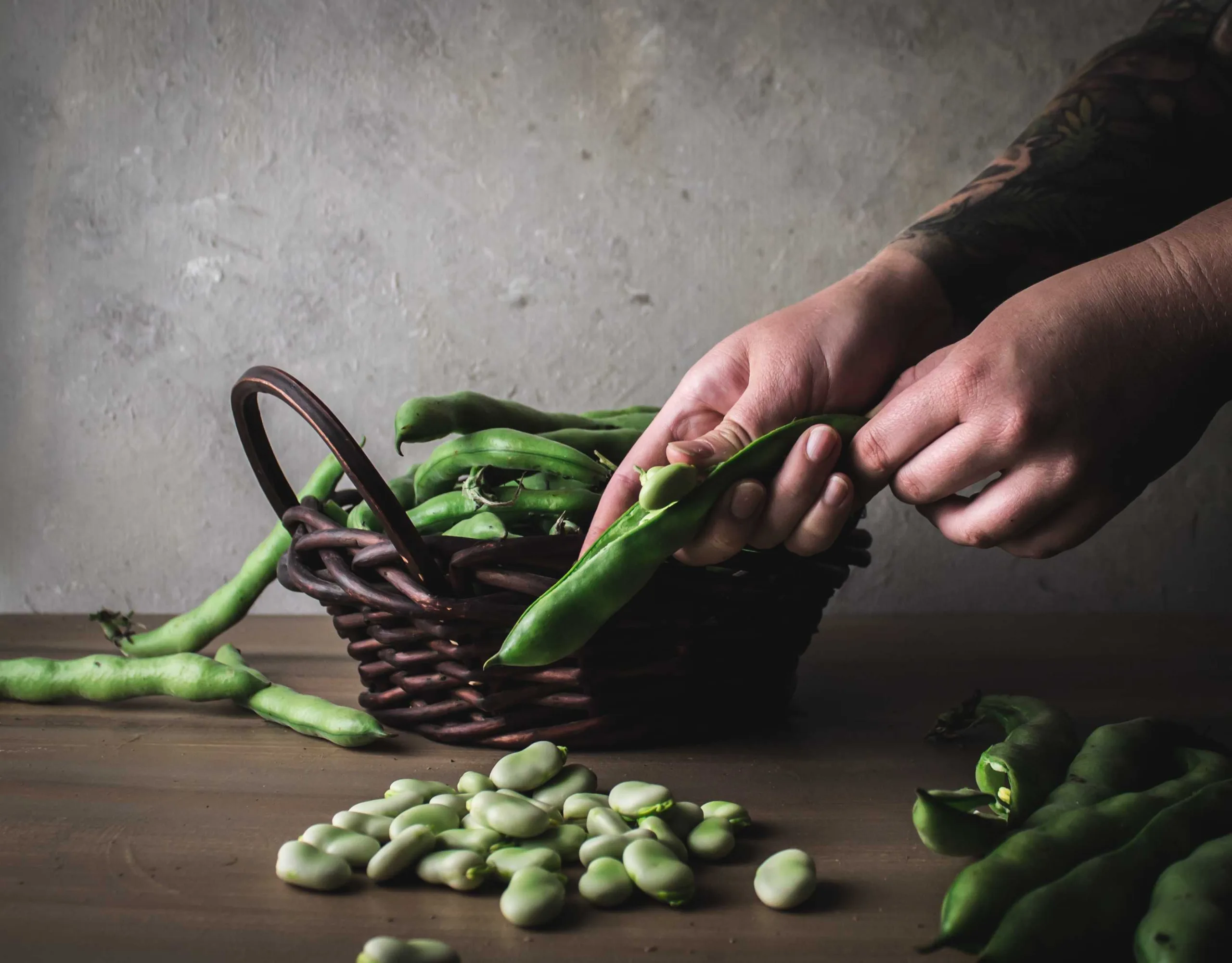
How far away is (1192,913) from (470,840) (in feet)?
1.75

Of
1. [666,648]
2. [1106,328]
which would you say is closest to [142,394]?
[666,648]

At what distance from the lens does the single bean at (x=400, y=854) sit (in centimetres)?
78

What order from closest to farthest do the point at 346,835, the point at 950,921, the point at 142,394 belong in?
the point at 950,921 → the point at 346,835 → the point at 142,394

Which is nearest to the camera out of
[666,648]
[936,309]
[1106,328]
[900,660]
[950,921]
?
[950,921]

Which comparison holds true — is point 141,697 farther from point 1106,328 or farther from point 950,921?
point 1106,328

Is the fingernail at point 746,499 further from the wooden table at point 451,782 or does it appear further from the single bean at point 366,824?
the single bean at point 366,824

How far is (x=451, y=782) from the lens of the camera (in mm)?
1017

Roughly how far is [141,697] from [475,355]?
0.98 meters

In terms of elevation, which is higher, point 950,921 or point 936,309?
point 936,309

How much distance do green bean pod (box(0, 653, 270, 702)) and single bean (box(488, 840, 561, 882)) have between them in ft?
1.96

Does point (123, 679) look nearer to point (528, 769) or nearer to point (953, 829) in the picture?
point (528, 769)

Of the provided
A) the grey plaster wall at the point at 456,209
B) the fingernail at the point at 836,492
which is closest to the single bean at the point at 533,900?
the fingernail at the point at 836,492

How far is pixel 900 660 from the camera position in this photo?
156 centimetres

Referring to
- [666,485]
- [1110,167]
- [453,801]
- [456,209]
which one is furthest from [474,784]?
[456,209]
